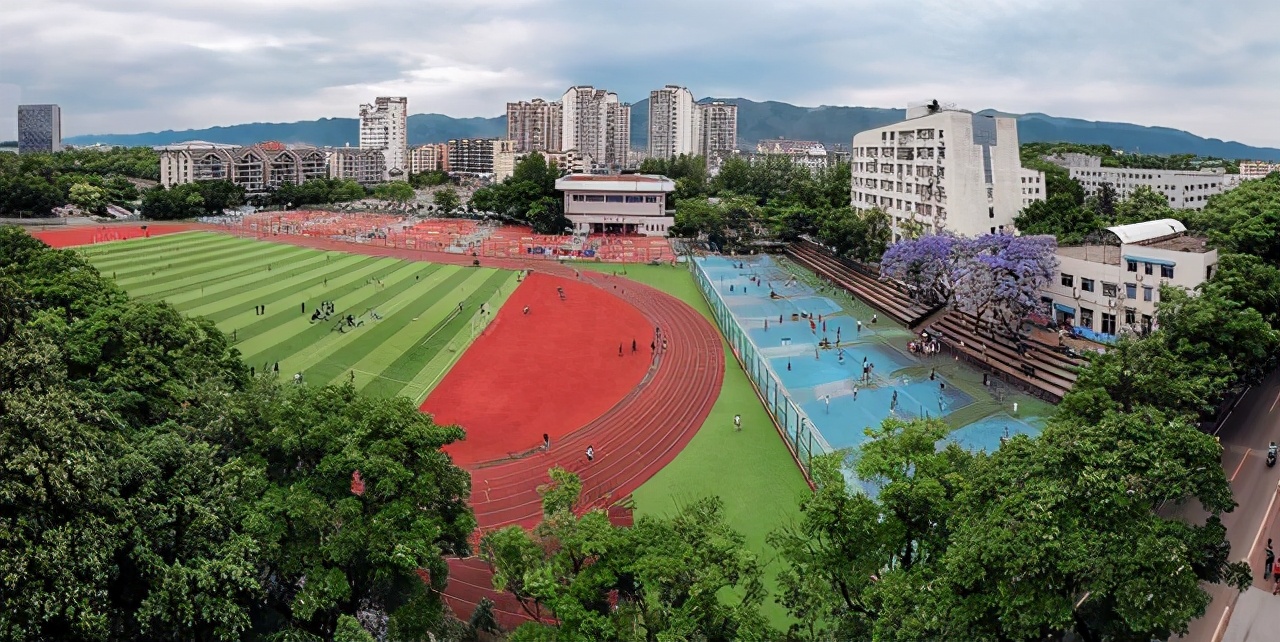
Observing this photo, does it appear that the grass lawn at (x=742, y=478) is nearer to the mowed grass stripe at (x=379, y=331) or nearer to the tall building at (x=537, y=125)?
the mowed grass stripe at (x=379, y=331)

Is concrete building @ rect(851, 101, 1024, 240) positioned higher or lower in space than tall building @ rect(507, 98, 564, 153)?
lower

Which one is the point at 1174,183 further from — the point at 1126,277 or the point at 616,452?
the point at 616,452

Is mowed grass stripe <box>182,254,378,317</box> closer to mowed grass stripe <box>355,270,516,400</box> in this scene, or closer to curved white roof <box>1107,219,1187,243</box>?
mowed grass stripe <box>355,270,516,400</box>

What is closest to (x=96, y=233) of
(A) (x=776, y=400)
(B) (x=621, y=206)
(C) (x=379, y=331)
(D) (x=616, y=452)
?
(C) (x=379, y=331)

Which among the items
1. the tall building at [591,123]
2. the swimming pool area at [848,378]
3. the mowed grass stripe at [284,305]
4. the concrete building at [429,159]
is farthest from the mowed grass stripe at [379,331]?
the concrete building at [429,159]

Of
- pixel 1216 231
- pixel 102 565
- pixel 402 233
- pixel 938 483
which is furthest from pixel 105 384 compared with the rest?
pixel 402 233

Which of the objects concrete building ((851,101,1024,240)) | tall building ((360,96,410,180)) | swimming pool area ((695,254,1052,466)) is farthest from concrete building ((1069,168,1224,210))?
tall building ((360,96,410,180))
